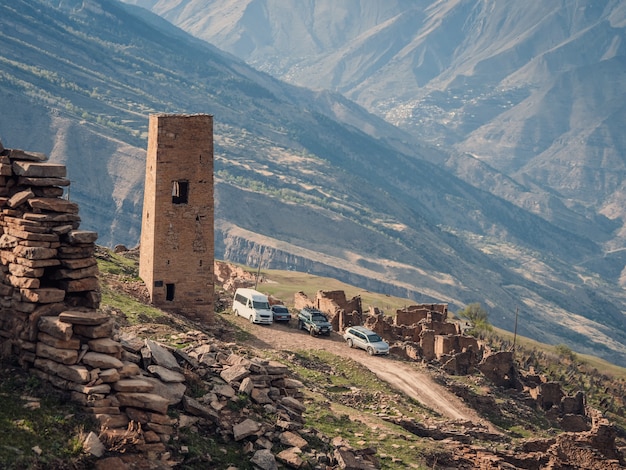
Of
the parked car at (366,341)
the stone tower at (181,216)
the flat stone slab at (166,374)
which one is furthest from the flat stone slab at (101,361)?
the parked car at (366,341)

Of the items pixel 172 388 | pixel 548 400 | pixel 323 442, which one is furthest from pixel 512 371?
pixel 172 388

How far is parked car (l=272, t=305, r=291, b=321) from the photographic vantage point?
4284 centimetres

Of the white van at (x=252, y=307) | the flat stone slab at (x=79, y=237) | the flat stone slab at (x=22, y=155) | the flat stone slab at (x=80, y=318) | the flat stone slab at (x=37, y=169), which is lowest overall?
the white van at (x=252, y=307)

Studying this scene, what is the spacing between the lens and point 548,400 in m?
43.1

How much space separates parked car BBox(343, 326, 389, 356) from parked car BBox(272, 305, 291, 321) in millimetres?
3421

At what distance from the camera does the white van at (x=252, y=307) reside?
40781mm

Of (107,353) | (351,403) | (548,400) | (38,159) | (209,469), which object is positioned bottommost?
(548,400)

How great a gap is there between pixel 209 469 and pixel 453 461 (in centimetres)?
860

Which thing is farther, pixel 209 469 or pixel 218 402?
pixel 218 402

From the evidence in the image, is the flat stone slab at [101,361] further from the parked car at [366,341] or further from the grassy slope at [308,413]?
the parked car at [366,341]

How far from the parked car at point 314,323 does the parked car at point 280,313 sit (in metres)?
0.66

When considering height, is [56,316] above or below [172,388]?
above

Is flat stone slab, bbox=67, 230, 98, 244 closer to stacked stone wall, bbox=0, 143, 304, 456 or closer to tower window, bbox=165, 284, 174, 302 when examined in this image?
stacked stone wall, bbox=0, 143, 304, 456

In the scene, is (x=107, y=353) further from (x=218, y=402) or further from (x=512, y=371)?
(x=512, y=371)
